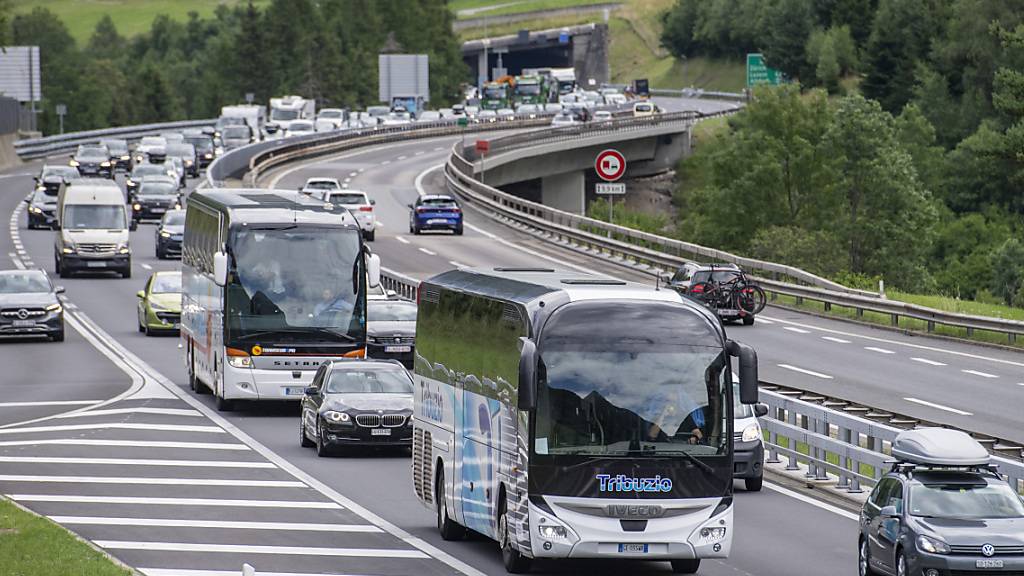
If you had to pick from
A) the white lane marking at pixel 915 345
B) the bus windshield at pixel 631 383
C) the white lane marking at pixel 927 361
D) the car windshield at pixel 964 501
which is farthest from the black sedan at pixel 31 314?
the car windshield at pixel 964 501

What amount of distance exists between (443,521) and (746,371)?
13.7 feet

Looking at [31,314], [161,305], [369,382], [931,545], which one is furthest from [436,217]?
[931,545]

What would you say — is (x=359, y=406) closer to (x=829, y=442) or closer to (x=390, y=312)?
(x=829, y=442)

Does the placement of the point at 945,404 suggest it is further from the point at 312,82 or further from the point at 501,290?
the point at 312,82

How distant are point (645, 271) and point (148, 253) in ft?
62.0

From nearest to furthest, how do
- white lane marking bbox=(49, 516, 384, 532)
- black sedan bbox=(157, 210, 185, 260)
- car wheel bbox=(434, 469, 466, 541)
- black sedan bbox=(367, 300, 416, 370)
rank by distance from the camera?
1. car wheel bbox=(434, 469, 466, 541)
2. white lane marking bbox=(49, 516, 384, 532)
3. black sedan bbox=(367, 300, 416, 370)
4. black sedan bbox=(157, 210, 185, 260)

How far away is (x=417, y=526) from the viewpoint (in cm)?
1998

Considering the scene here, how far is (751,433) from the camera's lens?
22969mm

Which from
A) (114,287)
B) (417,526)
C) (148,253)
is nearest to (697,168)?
(148,253)

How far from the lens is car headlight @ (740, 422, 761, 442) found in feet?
75.0

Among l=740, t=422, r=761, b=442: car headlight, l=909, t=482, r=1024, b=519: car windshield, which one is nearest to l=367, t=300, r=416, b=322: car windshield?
l=740, t=422, r=761, b=442: car headlight

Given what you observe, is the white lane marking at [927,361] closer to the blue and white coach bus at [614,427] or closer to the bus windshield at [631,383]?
the blue and white coach bus at [614,427]

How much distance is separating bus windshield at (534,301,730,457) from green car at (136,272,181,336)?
1162 inches

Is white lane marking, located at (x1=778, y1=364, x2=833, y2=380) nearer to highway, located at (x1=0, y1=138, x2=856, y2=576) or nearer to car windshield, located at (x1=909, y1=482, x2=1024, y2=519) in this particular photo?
highway, located at (x1=0, y1=138, x2=856, y2=576)
